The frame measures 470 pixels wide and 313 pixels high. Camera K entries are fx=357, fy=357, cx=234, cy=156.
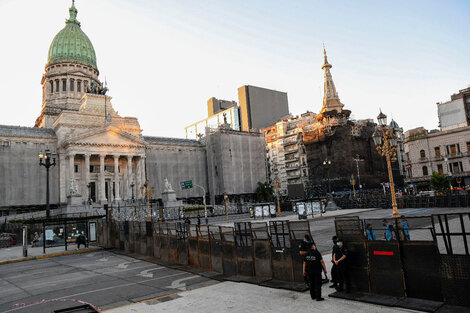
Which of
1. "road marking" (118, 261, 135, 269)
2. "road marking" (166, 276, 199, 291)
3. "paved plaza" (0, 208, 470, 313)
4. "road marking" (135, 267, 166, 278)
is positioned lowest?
"road marking" (135, 267, 166, 278)

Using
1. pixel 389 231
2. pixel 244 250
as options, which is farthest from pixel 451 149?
pixel 389 231

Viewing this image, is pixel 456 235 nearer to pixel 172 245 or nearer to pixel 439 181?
pixel 172 245

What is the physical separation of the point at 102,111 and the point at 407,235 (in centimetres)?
6659

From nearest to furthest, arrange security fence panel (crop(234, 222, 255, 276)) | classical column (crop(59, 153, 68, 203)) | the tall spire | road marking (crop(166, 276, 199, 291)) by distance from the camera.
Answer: road marking (crop(166, 276, 199, 291)) → security fence panel (crop(234, 222, 255, 276)) → classical column (crop(59, 153, 68, 203)) → the tall spire

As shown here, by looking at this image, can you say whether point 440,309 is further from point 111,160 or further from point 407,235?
point 111,160

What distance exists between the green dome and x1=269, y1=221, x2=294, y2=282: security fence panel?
263 ft

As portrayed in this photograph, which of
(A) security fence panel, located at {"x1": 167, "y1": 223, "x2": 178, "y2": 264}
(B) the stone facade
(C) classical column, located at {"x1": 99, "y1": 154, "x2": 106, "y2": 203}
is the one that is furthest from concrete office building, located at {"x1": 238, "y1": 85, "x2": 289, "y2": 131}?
(A) security fence panel, located at {"x1": 167, "y1": 223, "x2": 178, "y2": 264}

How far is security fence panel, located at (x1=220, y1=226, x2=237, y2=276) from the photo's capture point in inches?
526

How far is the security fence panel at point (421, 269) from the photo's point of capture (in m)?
8.32

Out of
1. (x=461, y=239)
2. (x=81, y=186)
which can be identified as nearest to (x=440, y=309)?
(x=461, y=239)

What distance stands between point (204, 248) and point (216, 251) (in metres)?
0.97

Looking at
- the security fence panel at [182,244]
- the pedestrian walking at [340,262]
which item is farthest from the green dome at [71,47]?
the pedestrian walking at [340,262]

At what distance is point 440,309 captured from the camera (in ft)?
25.6

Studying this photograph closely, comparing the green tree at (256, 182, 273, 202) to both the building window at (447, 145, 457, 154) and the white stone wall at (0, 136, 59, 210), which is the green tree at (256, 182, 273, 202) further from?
the white stone wall at (0, 136, 59, 210)
